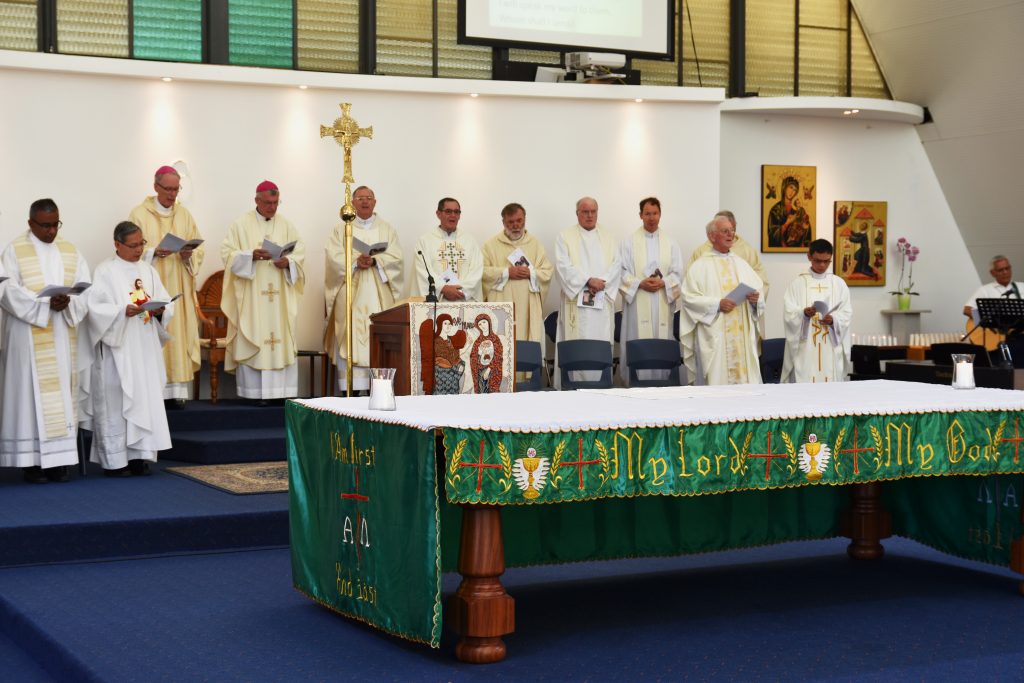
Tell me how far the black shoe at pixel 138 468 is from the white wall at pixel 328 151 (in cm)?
296

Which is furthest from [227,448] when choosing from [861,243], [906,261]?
[906,261]

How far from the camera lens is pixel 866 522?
650 centimetres

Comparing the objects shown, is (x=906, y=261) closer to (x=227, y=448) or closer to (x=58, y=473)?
(x=227, y=448)

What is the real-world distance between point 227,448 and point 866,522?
4.44 m

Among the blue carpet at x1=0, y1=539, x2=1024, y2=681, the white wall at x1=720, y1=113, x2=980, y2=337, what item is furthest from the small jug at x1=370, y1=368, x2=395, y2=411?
the white wall at x1=720, y1=113, x2=980, y2=337

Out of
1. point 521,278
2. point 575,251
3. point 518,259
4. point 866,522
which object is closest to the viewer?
point 866,522

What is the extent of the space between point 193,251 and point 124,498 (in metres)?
3.26

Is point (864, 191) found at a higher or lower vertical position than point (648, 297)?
higher

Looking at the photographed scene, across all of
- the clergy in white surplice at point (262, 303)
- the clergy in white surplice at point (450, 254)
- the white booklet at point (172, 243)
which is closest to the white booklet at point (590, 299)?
the clergy in white surplice at point (450, 254)

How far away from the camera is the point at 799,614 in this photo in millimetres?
5336

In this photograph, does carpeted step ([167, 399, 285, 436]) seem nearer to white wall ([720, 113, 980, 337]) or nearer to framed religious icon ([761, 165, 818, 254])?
white wall ([720, 113, 980, 337])

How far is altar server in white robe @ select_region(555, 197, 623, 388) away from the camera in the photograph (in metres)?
11.1

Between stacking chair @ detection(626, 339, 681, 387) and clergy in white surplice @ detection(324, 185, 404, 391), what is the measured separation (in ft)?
6.76

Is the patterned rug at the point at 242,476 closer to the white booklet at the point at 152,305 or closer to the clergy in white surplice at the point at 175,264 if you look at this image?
the white booklet at the point at 152,305
